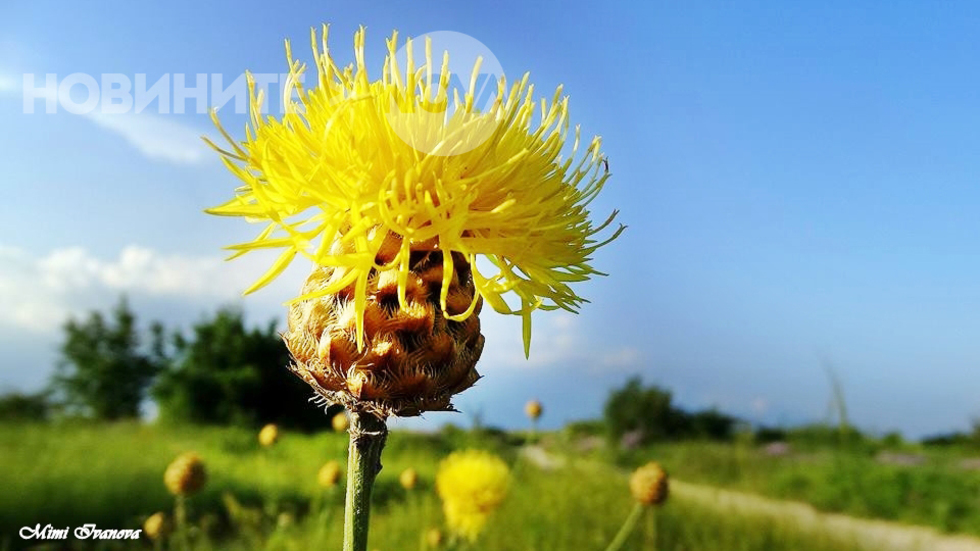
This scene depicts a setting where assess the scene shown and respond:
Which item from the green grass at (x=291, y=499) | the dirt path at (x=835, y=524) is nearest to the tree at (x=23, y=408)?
the green grass at (x=291, y=499)

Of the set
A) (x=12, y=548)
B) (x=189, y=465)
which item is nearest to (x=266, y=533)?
(x=12, y=548)

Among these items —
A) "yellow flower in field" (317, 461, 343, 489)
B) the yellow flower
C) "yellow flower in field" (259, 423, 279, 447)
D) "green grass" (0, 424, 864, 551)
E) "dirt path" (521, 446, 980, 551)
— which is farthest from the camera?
"dirt path" (521, 446, 980, 551)

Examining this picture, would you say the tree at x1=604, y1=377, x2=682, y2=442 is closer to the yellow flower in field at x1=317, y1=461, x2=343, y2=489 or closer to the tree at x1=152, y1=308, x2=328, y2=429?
the tree at x1=152, y1=308, x2=328, y2=429

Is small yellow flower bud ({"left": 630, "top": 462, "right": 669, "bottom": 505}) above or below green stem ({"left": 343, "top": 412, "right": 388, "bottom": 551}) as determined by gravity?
below

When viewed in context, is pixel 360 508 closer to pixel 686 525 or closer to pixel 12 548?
pixel 686 525

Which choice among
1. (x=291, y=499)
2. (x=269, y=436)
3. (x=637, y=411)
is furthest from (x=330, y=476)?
(x=637, y=411)

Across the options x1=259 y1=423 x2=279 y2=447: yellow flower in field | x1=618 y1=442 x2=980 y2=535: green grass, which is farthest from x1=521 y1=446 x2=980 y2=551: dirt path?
x1=259 y1=423 x2=279 y2=447: yellow flower in field

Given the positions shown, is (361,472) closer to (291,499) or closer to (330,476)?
(330,476)
